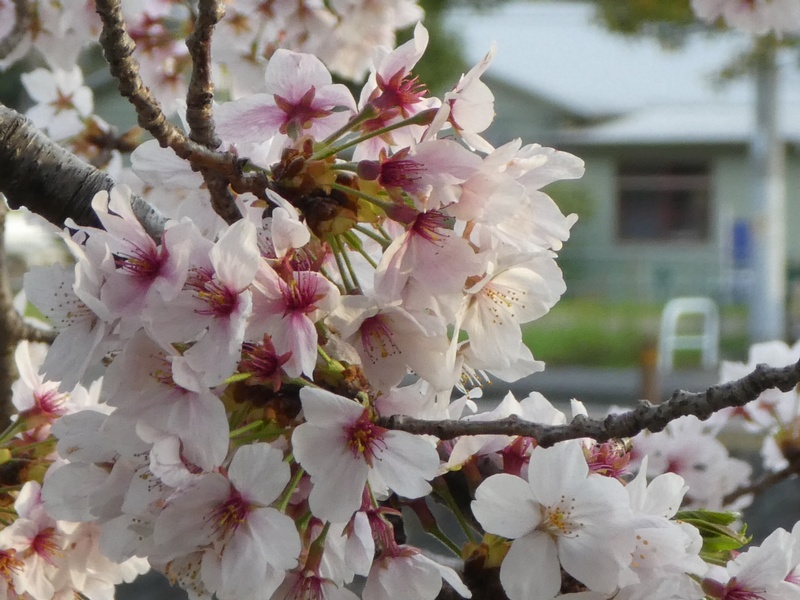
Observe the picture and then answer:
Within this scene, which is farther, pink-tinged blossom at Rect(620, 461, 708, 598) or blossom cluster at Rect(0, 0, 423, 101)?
blossom cluster at Rect(0, 0, 423, 101)

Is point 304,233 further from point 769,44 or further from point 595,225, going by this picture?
point 595,225

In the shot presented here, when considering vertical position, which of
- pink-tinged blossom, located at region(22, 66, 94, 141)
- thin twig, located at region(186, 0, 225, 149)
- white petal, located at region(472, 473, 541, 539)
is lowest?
white petal, located at region(472, 473, 541, 539)

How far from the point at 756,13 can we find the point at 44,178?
115 cm

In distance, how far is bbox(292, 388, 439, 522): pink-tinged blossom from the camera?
623mm

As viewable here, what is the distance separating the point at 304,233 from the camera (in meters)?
0.62

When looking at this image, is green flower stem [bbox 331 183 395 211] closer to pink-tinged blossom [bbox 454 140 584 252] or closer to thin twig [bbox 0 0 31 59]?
pink-tinged blossom [bbox 454 140 584 252]

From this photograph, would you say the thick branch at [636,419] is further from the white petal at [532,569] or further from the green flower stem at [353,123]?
the green flower stem at [353,123]

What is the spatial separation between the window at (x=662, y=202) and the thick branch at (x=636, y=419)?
13.7 meters

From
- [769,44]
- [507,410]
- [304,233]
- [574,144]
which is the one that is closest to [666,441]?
[507,410]

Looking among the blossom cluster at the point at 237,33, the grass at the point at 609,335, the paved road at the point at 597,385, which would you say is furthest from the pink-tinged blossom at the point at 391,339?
the grass at the point at 609,335

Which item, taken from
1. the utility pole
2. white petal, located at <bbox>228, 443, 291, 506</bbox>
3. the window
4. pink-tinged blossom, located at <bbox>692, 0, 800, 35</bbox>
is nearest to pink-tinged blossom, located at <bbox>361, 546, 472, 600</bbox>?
white petal, located at <bbox>228, 443, 291, 506</bbox>

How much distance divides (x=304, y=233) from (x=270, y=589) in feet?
0.74

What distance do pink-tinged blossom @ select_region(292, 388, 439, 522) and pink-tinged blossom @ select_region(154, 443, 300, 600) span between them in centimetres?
2

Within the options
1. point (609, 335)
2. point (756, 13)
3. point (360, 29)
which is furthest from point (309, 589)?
point (609, 335)
